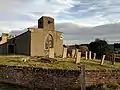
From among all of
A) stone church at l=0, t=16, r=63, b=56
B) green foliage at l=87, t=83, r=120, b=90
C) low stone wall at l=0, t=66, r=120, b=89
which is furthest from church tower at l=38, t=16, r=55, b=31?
green foliage at l=87, t=83, r=120, b=90

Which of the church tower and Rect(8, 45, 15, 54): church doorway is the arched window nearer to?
the church tower

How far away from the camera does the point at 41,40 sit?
43781 millimetres

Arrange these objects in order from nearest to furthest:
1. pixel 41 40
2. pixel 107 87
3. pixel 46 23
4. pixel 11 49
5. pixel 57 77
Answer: pixel 107 87
pixel 57 77
pixel 41 40
pixel 46 23
pixel 11 49

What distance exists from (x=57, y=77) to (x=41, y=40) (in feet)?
83.5

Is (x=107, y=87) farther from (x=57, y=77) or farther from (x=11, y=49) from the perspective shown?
(x=11, y=49)

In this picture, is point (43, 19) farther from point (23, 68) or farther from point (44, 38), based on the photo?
point (23, 68)

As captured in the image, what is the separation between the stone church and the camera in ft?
141

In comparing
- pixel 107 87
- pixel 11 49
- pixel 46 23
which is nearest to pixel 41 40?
pixel 46 23

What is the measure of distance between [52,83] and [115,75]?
4.80 m

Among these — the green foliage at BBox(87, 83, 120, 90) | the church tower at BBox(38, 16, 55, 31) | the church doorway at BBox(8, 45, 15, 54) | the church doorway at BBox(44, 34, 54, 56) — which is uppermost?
the church tower at BBox(38, 16, 55, 31)

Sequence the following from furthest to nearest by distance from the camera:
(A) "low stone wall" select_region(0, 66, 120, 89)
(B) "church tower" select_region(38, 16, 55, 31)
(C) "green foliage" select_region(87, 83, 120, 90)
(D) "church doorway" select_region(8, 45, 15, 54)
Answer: (D) "church doorway" select_region(8, 45, 15, 54) → (B) "church tower" select_region(38, 16, 55, 31) → (A) "low stone wall" select_region(0, 66, 120, 89) → (C) "green foliage" select_region(87, 83, 120, 90)

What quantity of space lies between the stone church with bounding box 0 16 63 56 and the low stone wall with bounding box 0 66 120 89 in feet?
71.1

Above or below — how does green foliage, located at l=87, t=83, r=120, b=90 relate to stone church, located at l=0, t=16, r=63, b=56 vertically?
below

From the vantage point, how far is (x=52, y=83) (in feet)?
61.8
